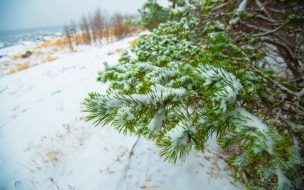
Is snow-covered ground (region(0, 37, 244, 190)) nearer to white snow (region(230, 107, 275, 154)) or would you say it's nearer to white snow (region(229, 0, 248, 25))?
white snow (region(230, 107, 275, 154))

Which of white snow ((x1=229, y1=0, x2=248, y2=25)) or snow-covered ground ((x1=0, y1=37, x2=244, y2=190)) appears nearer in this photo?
white snow ((x1=229, y1=0, x2=248, y2=25))

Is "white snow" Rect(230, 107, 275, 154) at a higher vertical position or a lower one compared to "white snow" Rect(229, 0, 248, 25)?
lower

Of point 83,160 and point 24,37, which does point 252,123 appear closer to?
point 83,160

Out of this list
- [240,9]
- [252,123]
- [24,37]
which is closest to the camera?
[252,123]

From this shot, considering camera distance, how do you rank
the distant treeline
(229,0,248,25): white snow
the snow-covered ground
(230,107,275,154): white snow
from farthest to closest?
the distant treeline
the snow-covered ground
(229,0,248,25): white snow
(230,107,275,154): white snow

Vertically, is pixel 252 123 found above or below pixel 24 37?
above

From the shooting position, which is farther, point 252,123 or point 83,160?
point 83,160

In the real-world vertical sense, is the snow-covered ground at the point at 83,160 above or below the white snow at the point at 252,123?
below

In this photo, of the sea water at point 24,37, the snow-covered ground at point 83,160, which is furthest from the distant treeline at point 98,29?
the snow-covered ground at point 83,160

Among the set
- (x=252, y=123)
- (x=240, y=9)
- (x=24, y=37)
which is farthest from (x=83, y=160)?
(x=24, y=37)

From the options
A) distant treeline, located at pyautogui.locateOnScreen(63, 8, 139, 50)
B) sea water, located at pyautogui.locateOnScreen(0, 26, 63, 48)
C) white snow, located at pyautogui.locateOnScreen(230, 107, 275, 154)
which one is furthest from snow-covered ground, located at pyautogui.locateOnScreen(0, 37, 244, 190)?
sea water, located at pyautogui.locateOnScreen(0, 26, 63, 48)

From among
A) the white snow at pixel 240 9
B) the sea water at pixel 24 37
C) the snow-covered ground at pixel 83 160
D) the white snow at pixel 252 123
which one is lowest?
the sea water at pixel 24 37

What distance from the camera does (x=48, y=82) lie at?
6.54m

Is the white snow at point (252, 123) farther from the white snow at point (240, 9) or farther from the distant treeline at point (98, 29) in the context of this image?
the distant treeline at point (98, 29)
